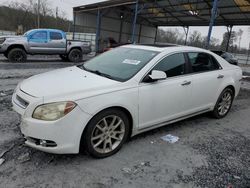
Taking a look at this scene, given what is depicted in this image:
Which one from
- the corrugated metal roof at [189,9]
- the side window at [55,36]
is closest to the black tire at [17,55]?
the side window at [55,36]

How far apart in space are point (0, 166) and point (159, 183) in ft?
6.41

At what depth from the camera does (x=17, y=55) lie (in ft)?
40.9

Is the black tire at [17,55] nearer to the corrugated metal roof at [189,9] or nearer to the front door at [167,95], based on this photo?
the corrugated metal roof at [189,9]

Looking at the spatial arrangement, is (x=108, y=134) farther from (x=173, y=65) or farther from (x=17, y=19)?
(x=17, y=19)

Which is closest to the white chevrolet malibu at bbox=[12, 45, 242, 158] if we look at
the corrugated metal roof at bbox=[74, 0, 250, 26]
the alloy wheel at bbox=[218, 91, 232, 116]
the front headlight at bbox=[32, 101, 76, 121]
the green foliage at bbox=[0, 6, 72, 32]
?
the front headlight at bbox=[32, 101, 76, 121]

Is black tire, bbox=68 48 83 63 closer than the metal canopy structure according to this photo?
Yes

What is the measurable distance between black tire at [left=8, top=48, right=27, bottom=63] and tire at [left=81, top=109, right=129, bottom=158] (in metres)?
10.7

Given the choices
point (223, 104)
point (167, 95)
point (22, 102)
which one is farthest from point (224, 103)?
point (22, 102)

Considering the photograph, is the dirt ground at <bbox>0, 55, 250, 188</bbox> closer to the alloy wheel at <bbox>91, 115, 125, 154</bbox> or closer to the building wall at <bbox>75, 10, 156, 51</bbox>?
the alloy wheel at <bbox>91, 115, 125, 154</bbox>

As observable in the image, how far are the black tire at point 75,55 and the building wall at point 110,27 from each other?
1296cm

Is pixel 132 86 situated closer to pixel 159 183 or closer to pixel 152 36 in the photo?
pixel 159 183

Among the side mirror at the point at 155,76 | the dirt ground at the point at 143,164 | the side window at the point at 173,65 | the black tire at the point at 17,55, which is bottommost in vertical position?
the dirt ground at the point at 143,164

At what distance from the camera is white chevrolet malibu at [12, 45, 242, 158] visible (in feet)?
9.48

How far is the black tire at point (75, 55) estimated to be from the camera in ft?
48.0
